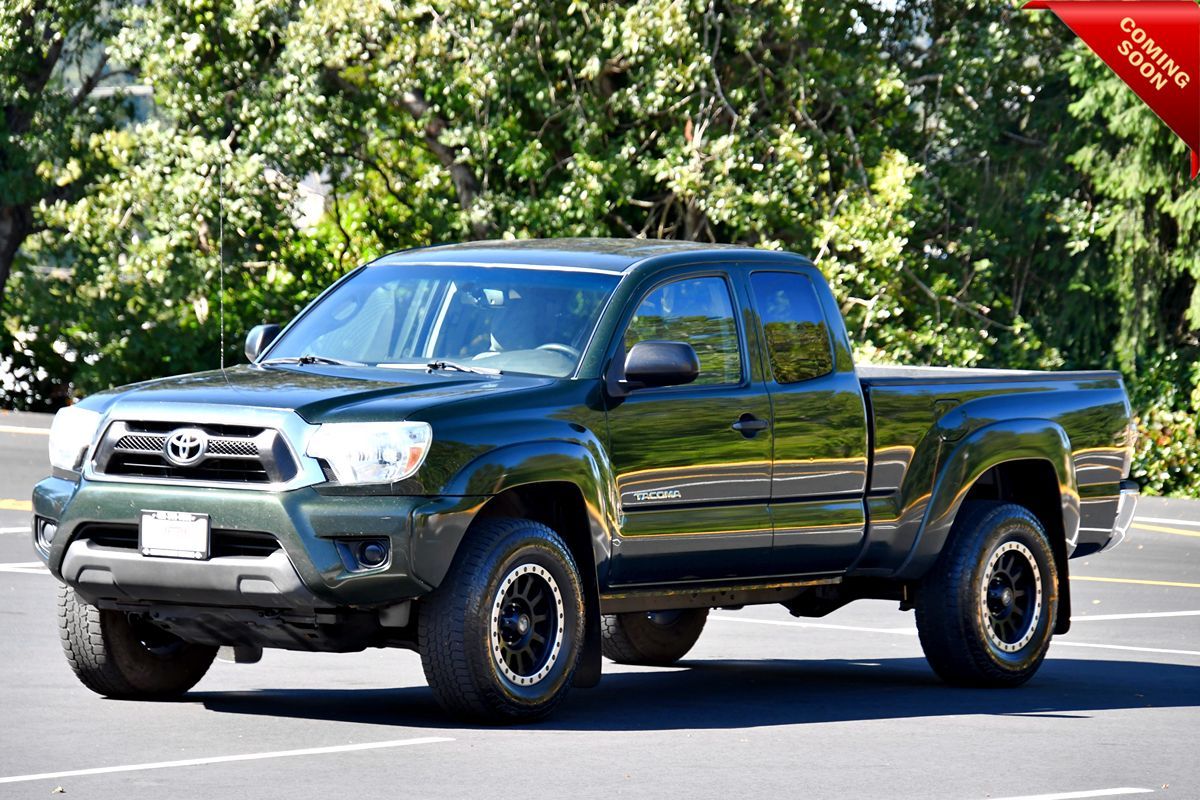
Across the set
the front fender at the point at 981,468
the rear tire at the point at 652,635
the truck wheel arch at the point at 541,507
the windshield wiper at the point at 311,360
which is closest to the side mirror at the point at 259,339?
the windshield wiper at the point at 311,360

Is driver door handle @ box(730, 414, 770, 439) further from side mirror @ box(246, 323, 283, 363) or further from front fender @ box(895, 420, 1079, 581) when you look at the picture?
side mirror @ box(246, 323, 283, 363)

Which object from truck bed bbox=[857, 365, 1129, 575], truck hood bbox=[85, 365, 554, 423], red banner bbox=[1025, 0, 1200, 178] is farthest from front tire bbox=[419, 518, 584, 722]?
red banner bbox=[1025, 0, 1200, 178]

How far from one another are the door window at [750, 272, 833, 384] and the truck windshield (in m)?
0.91

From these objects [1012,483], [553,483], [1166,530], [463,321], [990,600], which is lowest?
[1166,530]

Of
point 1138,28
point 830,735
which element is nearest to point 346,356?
point 830,735

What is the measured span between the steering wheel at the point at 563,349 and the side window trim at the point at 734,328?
0.46ft

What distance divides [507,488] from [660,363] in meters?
0.84

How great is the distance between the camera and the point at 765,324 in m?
10.5

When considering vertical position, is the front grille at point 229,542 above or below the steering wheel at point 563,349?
below

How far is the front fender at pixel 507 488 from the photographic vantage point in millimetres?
8781

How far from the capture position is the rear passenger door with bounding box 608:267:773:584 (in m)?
9.66

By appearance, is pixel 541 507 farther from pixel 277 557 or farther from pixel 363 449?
pixel 277 557

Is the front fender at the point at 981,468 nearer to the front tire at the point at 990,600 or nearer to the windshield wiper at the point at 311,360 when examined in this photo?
the front tire at the point at 990,600

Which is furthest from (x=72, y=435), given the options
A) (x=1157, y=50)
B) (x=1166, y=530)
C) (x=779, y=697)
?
(x=1157, y=50)
